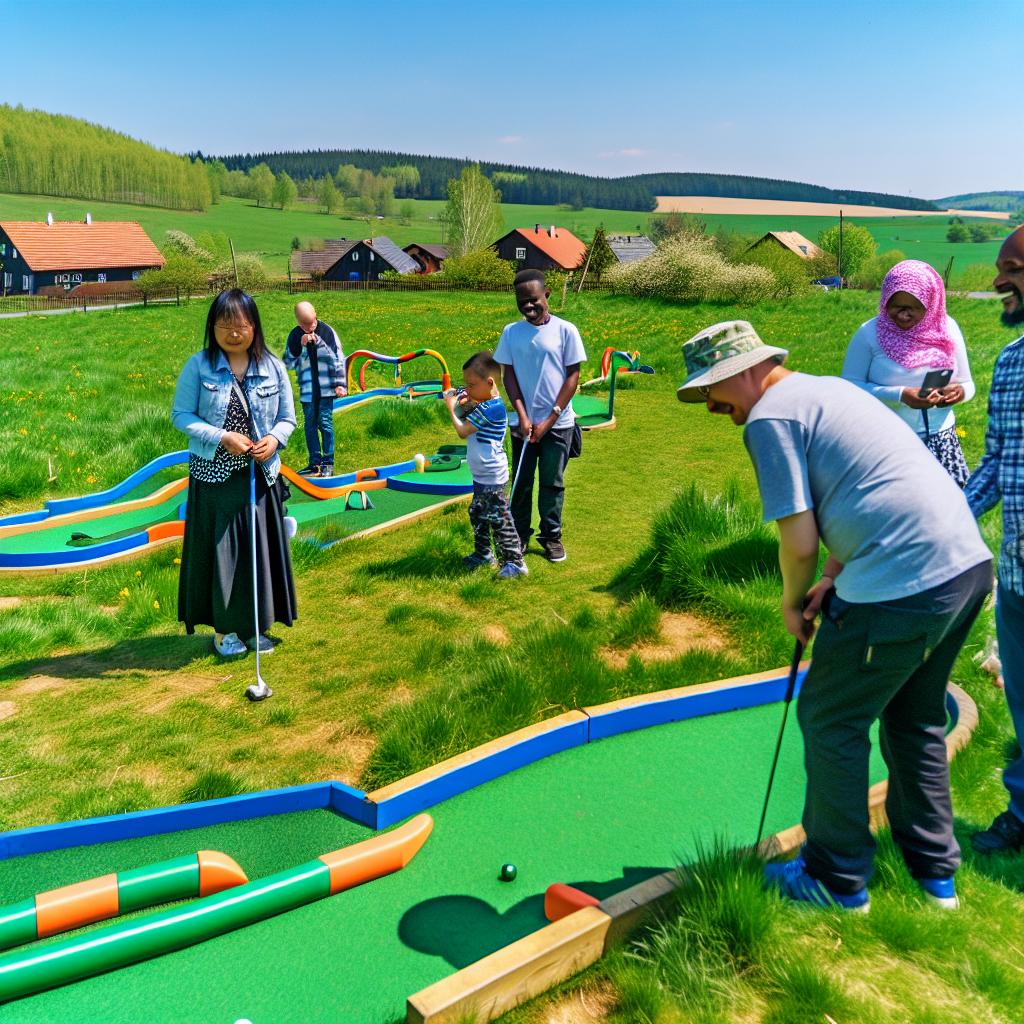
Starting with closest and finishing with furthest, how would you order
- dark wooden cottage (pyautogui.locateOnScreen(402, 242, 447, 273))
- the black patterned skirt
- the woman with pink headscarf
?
1. the woman with pink headscarf
2. the black patterned skirt
3. dark wooden cottage (pyautogui.locateOnScreen(402, 242, 447, 273))

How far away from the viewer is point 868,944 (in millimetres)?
2678

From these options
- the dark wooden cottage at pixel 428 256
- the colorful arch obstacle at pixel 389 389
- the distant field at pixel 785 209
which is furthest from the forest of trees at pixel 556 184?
the colorful arch obstacle at pixel 389 389

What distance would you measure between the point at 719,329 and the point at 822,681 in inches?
44.8

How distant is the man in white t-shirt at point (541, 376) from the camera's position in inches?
257

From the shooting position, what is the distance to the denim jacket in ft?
16.3

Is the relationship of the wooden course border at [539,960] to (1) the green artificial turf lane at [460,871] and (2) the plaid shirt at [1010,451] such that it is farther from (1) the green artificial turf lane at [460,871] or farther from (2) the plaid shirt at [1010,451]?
(2) the plaid shirt at [1010,451]

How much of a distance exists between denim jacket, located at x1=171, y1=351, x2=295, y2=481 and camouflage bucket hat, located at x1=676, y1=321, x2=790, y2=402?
3.17m

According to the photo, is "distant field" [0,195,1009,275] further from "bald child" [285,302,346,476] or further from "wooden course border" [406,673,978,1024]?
"wooden course border" [406,673,978,1024]

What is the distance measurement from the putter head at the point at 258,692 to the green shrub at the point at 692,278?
93.5 feet

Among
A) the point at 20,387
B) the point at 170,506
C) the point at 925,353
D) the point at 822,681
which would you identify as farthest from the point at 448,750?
the point at 20,387

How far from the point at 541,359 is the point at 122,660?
3.58 metres

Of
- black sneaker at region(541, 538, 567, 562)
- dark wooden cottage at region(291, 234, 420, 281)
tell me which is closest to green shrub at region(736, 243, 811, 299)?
black sneaker at region(541, 538, 567, 562)

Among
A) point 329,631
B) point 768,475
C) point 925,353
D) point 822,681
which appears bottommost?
point 329,631

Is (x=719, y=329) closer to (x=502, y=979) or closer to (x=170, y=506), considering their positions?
(x=502, y=979)
